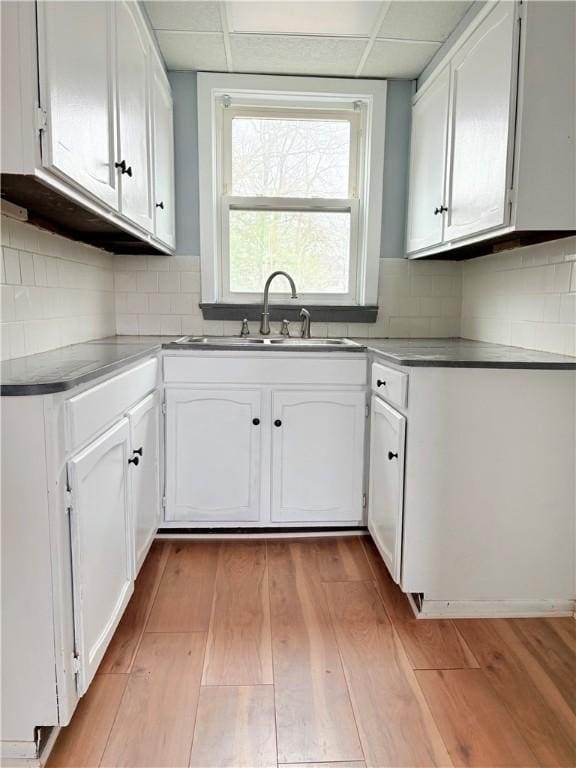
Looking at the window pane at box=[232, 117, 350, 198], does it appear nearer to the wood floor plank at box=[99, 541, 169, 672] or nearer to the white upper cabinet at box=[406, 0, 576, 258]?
the white upper cabinet at box=[406, 0, 576, 258]

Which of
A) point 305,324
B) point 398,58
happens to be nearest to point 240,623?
point 305,324

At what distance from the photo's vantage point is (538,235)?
1.93 m

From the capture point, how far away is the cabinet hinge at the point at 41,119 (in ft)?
3.87

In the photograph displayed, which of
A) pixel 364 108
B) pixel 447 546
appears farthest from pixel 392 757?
pixel 364 108

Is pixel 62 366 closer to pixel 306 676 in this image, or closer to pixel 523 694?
pixel 306 676

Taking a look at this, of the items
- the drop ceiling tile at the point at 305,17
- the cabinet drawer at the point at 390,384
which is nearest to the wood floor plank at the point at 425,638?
the cabinet drawer at the point at 390,384

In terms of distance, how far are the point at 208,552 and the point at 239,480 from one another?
333 millimetres

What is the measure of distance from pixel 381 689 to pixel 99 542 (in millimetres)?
876

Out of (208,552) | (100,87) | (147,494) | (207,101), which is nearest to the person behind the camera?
(100,87)

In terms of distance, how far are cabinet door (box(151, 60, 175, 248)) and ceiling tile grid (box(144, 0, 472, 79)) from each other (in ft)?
0.68

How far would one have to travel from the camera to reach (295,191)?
2.92m

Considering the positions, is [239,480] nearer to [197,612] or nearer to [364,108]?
[197,612]

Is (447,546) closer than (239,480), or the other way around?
(447,546)

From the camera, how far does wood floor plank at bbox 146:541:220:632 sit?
1798 mm
